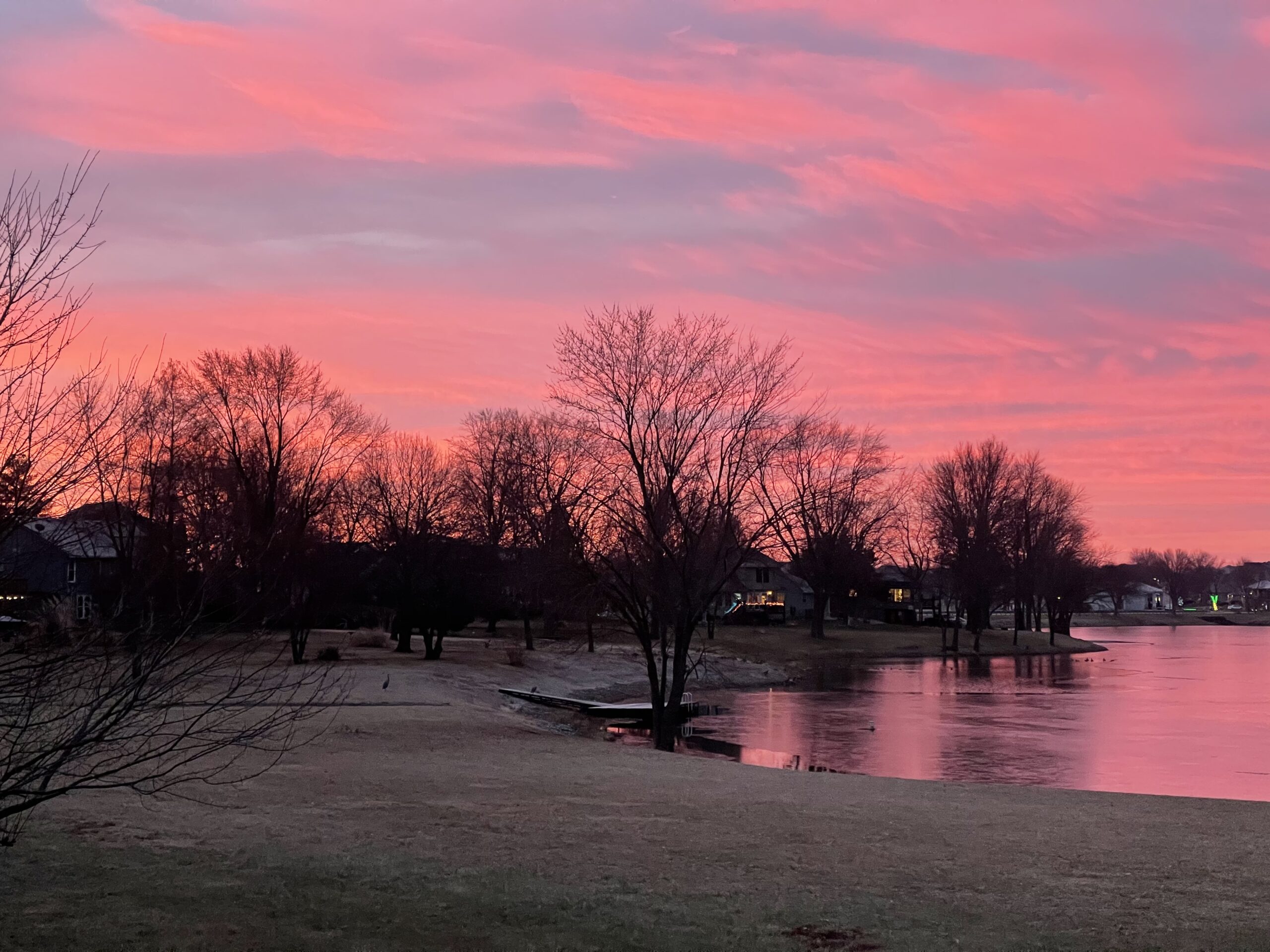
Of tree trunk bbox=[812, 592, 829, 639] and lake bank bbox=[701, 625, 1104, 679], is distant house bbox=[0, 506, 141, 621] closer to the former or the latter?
lake bank bbox=[701, 625, 1104, 679]

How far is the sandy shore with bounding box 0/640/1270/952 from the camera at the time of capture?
9906mm

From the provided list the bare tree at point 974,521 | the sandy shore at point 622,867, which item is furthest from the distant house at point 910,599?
the sandy shore at point 622,867

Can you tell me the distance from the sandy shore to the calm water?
26.3 feet

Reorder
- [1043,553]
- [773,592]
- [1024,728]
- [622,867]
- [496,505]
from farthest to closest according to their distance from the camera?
[773,592] < [1043,553] < [496,505] < [1024,728] < [622,867]

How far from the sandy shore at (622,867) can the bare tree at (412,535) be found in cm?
2990

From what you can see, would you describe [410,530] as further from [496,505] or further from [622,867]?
[622,867]

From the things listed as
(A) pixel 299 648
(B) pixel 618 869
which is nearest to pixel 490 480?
(A) pixel 299 648

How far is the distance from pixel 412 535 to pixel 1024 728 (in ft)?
91.2

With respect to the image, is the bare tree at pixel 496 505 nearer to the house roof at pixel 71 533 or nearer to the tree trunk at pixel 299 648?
the tree trunk at pixel 299 648

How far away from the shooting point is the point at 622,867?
12.6 m

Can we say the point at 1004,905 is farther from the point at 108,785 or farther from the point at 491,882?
the point at 108,785

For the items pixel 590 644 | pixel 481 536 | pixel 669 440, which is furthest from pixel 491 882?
pixel 481 536

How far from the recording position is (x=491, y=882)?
1158cm

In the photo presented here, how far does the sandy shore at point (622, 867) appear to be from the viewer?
9906mm
